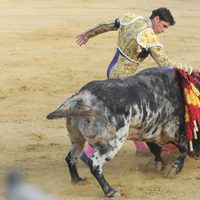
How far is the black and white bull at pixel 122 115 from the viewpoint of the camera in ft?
12.5

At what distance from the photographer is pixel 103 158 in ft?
12.6

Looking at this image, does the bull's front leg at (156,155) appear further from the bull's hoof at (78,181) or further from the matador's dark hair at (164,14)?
the matador's dark hair at (164,14)

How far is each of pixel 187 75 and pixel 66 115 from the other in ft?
4.09

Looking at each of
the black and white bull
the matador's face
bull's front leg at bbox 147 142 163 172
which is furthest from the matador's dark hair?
bull's front leg at bbox 147 142 163 172

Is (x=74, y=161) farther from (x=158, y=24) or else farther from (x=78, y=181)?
(x=158, y=24)

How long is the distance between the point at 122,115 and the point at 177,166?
928mm

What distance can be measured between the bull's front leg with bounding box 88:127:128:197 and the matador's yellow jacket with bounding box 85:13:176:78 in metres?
0.93

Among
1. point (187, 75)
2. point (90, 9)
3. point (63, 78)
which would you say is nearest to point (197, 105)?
point (187, 75)

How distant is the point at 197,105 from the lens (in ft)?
14.7

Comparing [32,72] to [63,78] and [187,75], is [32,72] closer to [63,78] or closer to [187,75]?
[63,78]

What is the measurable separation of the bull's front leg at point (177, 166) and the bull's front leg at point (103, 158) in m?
0.74

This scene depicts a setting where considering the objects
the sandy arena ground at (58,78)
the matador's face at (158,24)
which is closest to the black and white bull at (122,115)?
the sandy arena ground at (58,78)

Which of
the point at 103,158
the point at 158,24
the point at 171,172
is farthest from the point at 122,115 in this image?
the point at 158,24

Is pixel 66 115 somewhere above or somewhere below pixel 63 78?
above
